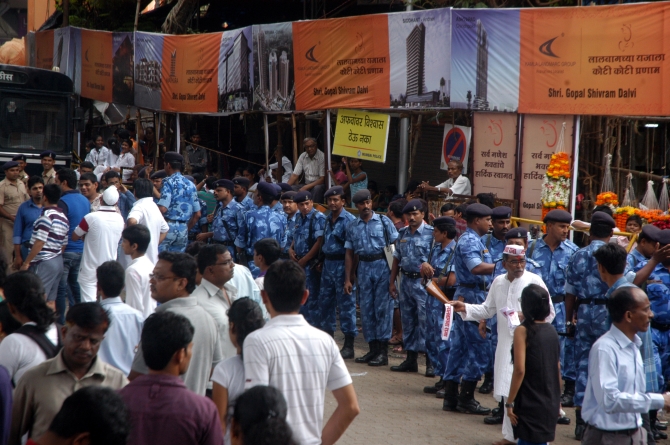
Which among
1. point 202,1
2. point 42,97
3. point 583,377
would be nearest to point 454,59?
point 583,377

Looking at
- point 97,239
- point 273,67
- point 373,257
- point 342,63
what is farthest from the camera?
point 273,67

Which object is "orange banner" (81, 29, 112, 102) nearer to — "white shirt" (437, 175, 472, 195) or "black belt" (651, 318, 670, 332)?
"white shirt" (437, 175, 472, 195)

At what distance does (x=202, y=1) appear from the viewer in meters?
19.7

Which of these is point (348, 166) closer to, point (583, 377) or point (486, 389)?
point (486, 389)

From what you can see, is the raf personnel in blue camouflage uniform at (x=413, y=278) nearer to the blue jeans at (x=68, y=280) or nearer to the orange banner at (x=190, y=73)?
the blue jeans at (x=68, y=280)

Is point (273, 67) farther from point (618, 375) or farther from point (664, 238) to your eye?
A: point (618, 375)

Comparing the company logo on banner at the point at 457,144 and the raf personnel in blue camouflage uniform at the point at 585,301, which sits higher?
the company logo on banner at the point at 457,144

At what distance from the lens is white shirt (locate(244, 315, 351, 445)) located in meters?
3.55

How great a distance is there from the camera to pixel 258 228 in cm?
1035

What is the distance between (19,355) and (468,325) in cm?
481

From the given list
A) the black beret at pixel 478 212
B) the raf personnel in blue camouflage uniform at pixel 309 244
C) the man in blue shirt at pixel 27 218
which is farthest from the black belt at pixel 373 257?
the man in blue shirt at pixel 27 218

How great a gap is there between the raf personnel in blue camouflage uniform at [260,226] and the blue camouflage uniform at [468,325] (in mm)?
3195

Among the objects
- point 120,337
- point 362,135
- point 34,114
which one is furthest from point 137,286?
point 34,114

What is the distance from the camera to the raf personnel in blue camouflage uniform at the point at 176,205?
36.2 ft
